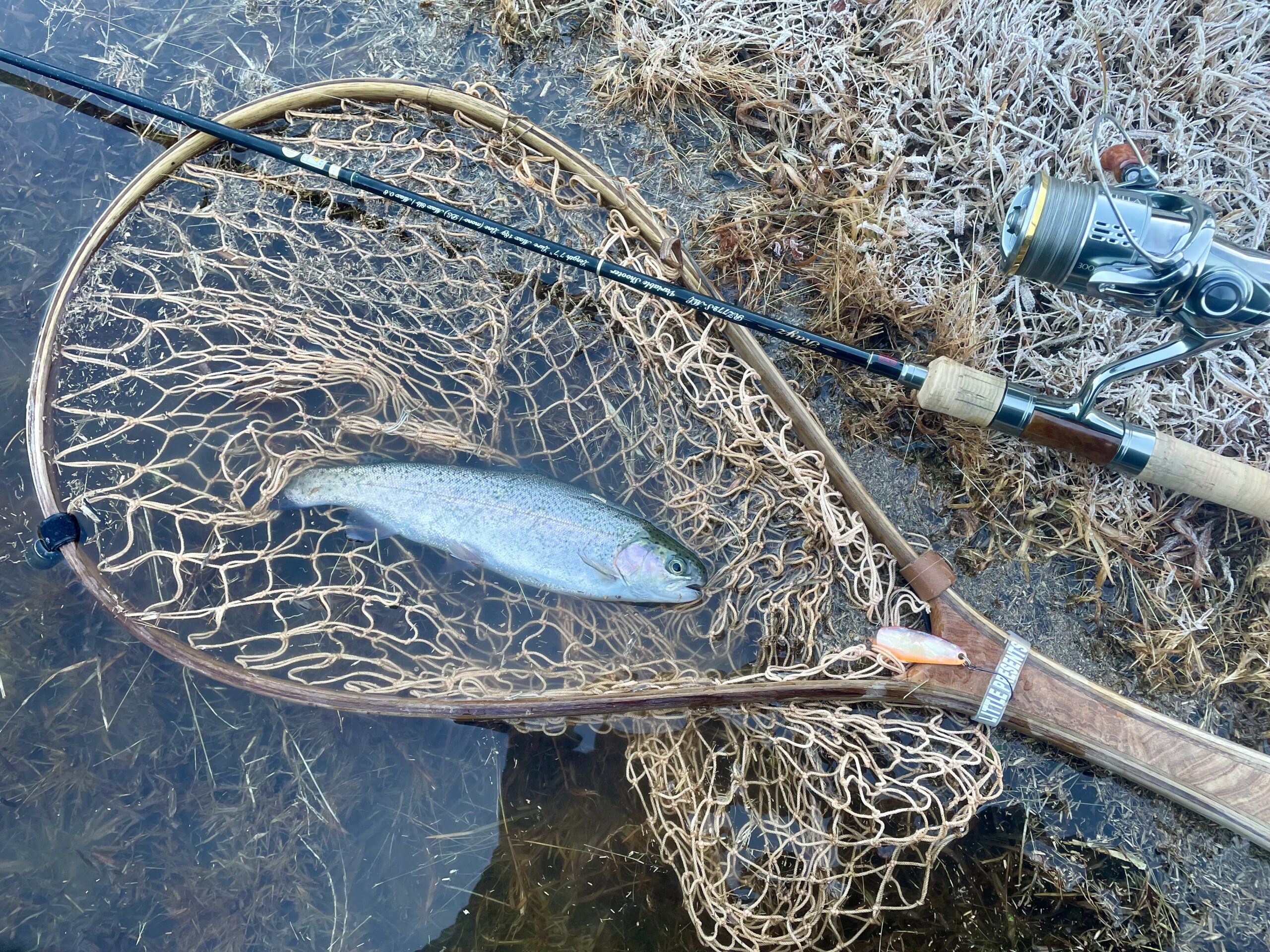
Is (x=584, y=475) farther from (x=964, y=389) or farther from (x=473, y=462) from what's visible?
(x=964, y=389)

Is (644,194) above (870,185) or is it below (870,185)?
below

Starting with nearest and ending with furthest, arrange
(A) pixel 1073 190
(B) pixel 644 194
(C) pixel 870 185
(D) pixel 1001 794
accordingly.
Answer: (A) pixel 1073 190 < (D) pixel 1001 794 < (C) pixel 870 185 < (B) pixel 644 194

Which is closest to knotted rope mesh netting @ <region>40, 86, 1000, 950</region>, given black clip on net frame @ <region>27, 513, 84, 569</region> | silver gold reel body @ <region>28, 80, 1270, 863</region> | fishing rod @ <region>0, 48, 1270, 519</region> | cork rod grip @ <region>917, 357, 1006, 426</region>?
silver gold reel body @ <region>28, 80, 1270, 863</region>

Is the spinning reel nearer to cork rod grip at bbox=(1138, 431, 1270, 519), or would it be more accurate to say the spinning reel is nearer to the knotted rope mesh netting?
cork rod grip at bbox=(1138, 431, 1270, 519)

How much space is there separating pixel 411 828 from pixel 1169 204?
3541mm

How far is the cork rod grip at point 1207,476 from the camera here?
244cm

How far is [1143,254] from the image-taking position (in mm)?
2068

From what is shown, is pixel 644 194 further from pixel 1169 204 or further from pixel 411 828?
pixel 411 828

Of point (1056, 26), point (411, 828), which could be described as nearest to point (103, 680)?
point (411, 828)

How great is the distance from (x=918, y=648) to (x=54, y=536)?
3056 millimetres

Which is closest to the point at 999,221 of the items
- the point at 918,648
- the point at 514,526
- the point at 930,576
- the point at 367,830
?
the point at 930,576

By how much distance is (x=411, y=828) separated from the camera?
3.00 metres

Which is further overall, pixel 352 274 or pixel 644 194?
pixel 644 194

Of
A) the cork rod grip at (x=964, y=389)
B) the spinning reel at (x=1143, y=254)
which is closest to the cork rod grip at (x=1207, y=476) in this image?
the spinning reel at (x=1143, y=254)
